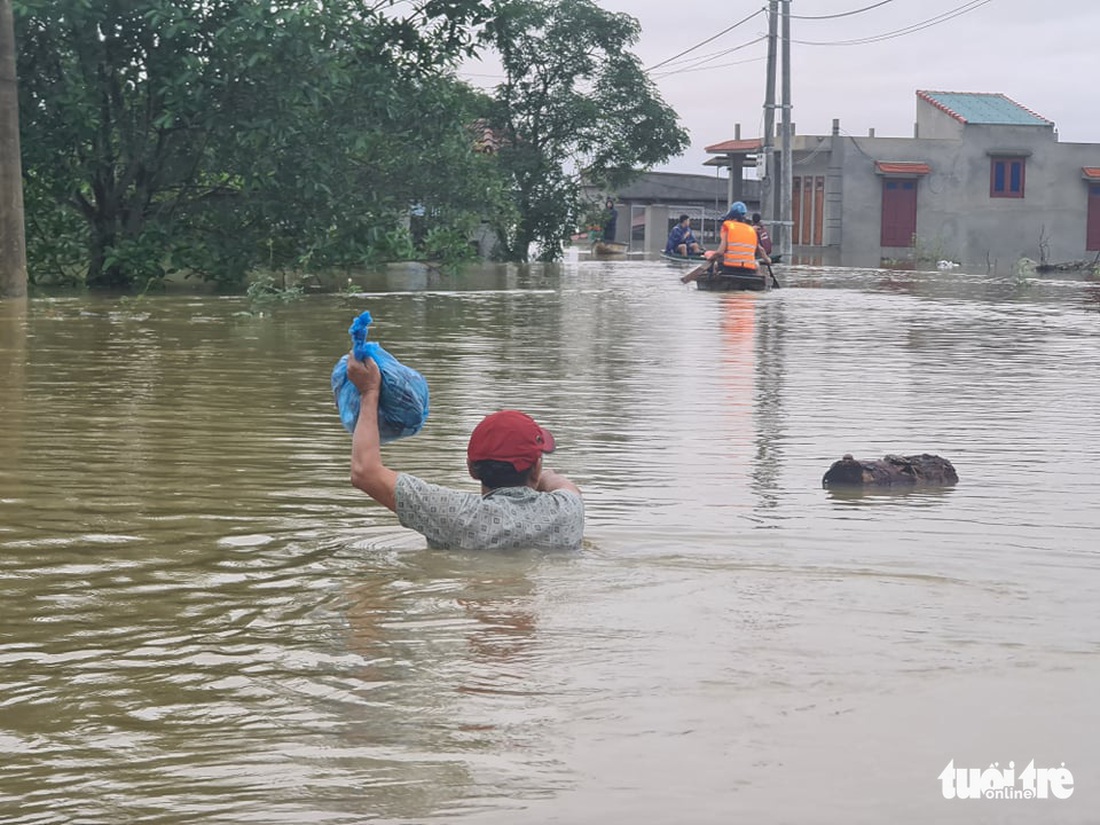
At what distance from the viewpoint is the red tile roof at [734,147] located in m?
65.7

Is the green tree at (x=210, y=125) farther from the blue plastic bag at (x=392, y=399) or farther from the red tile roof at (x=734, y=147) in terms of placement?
the red tile roof at (x=734, y=147)

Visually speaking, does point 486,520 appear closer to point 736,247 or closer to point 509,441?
point 509,441

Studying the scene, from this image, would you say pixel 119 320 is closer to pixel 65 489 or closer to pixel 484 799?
pixel 65 489

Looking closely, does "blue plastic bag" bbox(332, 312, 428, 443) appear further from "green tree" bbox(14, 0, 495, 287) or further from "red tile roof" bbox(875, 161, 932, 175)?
"red tile roof" bbox(875, 161, 932, 175)

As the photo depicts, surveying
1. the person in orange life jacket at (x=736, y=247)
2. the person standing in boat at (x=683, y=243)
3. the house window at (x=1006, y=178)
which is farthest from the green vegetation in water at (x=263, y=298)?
the house window at (x=1006, y=178)

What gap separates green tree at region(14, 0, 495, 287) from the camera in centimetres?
2438

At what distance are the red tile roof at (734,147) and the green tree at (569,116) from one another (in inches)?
450

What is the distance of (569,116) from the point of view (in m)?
53.2

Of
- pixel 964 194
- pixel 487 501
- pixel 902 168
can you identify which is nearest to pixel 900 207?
pixel 902 168

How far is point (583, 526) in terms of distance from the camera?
669 centimetres

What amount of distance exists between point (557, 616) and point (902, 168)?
180 ft

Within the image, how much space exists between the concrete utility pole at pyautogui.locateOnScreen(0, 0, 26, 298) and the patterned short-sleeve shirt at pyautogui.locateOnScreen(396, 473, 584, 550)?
668 inches

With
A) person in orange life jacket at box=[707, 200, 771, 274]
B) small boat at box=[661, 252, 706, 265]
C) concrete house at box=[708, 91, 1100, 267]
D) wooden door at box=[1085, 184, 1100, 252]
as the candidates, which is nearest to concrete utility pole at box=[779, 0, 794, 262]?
small boat at box=[661, 252, 706, 265]

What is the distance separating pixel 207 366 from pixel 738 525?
23.2 feet
